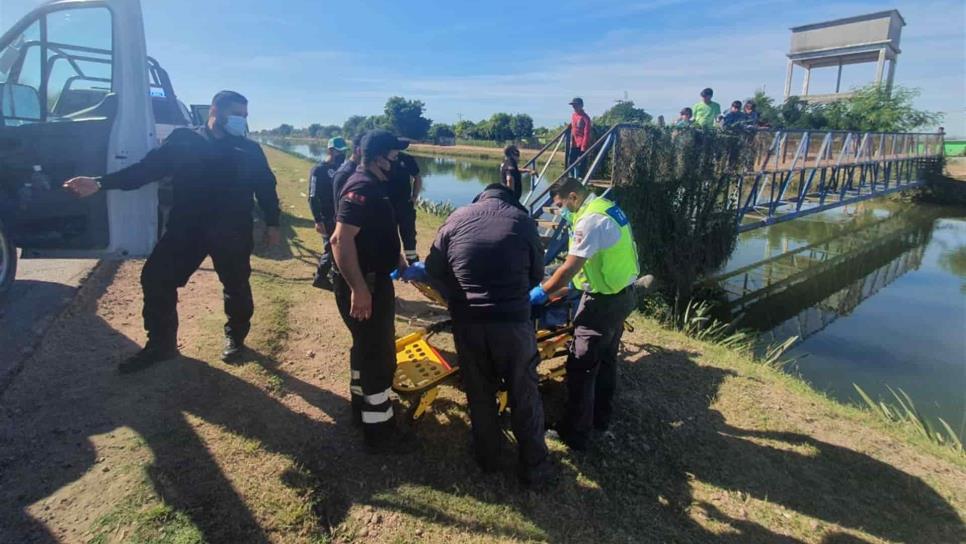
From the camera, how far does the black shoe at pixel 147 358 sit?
344 cm

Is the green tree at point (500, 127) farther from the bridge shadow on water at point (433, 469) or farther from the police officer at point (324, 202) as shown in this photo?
the bridge shadow on water at point (433, 469)

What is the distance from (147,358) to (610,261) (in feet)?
10.6

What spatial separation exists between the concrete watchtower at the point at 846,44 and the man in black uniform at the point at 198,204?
44342 mm

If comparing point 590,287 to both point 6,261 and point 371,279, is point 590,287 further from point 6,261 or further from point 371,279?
point 6,261

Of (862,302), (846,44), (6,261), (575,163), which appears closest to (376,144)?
(6,261)

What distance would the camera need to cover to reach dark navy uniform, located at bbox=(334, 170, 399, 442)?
105 inches

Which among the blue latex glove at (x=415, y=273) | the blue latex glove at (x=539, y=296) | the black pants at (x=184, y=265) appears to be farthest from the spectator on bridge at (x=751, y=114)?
the black pants at (x=184, y=265)

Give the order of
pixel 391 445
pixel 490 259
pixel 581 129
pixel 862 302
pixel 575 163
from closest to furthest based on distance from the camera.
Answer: pixel 490 259 → pixel 391 445 → pixel 575 163 → pixel 581 129 → pixel 862 302

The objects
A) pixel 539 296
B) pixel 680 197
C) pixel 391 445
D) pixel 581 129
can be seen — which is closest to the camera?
pixel 391 445

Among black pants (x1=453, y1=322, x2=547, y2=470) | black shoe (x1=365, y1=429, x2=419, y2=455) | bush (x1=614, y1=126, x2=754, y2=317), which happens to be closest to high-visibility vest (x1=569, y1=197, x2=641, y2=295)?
black pants (x1=453, y1=322, x2=547, y2=470)

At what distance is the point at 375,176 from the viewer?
2.78 metres

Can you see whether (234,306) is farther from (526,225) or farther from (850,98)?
(850,98)

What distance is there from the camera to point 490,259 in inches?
101

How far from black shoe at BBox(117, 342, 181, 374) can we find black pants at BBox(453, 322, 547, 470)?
2.24m
